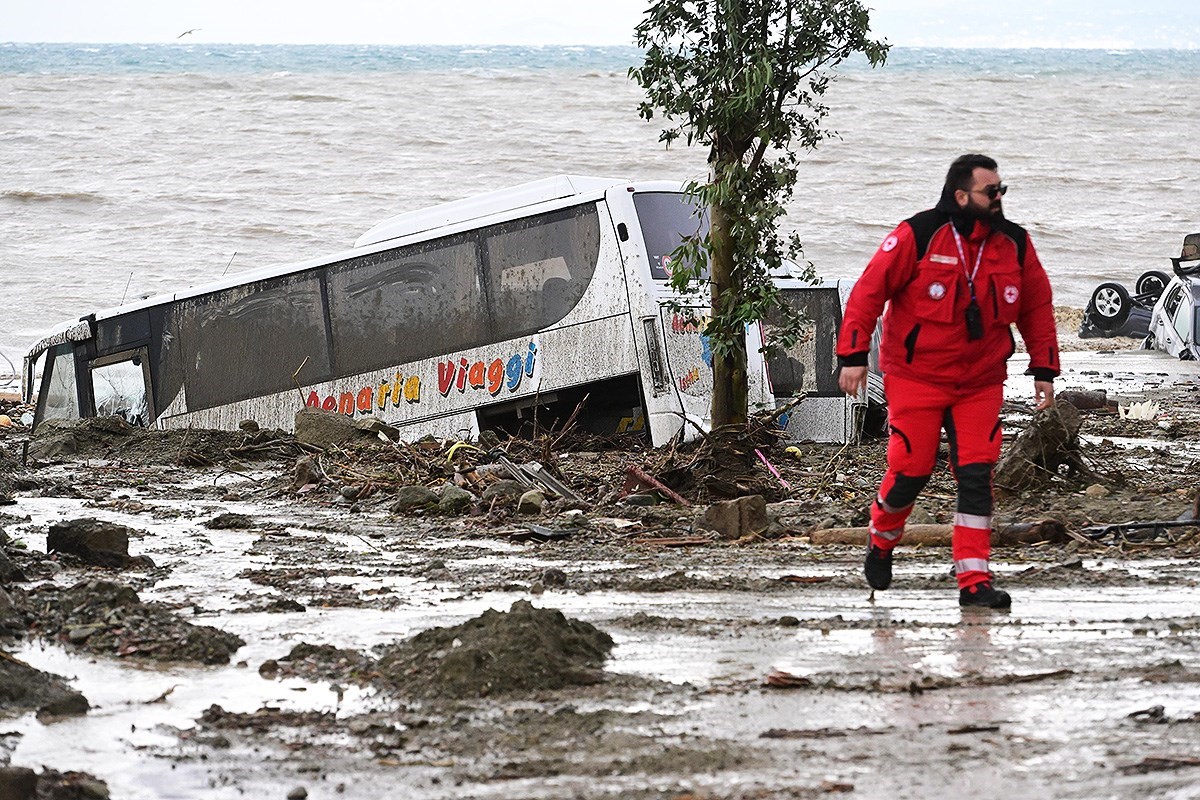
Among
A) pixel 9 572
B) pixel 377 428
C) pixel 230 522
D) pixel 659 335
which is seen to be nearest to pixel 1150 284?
pixel 659 335

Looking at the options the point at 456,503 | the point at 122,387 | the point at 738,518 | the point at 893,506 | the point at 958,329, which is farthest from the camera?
the point at 122,387

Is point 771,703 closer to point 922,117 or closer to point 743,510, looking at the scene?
point 743,510

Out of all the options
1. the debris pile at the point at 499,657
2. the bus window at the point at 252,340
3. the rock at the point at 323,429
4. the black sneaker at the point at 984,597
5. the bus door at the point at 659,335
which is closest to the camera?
the debris pile at the point at 499,657

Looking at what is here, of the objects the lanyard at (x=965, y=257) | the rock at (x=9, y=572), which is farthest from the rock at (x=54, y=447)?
the lanyard at (x=965, y=257)

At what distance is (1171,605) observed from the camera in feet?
19.9

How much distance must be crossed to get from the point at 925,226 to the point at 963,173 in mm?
259

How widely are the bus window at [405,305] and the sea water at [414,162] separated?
1277 cm

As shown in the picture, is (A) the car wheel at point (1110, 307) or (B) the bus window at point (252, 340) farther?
(A) the car wheel at point (1110, 307)

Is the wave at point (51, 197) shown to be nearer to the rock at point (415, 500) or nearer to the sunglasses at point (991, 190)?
the rock at point (415, 500)

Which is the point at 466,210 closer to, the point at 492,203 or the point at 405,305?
the point at 492,203

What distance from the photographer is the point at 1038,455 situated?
9.66m

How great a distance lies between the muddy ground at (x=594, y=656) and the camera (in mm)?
3996

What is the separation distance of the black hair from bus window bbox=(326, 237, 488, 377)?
9154 mm

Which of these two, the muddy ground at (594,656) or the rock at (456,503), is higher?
the muddy ground at (594,656)
